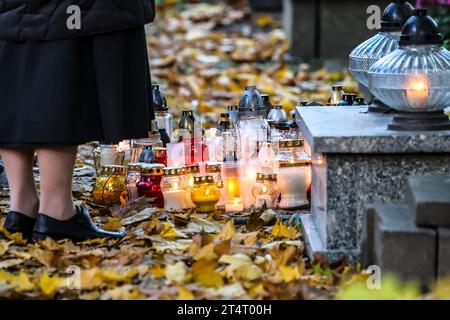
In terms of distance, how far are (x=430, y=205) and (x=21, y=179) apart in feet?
5.37

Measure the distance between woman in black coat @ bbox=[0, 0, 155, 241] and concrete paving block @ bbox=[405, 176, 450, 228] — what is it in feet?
3.80

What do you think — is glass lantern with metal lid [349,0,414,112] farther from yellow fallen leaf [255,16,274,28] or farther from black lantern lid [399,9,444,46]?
yellow fallen leaf [255,16,274,28]

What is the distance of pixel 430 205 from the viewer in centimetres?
325

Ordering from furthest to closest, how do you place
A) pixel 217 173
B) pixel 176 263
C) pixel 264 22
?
pixel 264 22
pixel 217 173
pixel 176 263

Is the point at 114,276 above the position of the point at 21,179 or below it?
below

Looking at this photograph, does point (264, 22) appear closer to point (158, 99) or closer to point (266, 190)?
point (158, 99)

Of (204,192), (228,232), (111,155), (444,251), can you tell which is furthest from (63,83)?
(444,251)

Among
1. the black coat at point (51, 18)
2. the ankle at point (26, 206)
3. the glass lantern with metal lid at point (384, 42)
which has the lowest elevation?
the ankle at point (26, 206)

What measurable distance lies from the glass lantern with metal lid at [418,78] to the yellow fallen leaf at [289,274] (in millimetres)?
671

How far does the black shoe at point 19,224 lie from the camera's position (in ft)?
13.2

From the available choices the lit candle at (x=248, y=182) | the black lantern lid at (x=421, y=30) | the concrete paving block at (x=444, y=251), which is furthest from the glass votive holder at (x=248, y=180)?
the concrete paving block at (x=444, y=251)

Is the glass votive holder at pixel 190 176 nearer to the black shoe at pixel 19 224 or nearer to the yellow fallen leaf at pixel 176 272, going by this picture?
the black shoe at pixel 19 224
